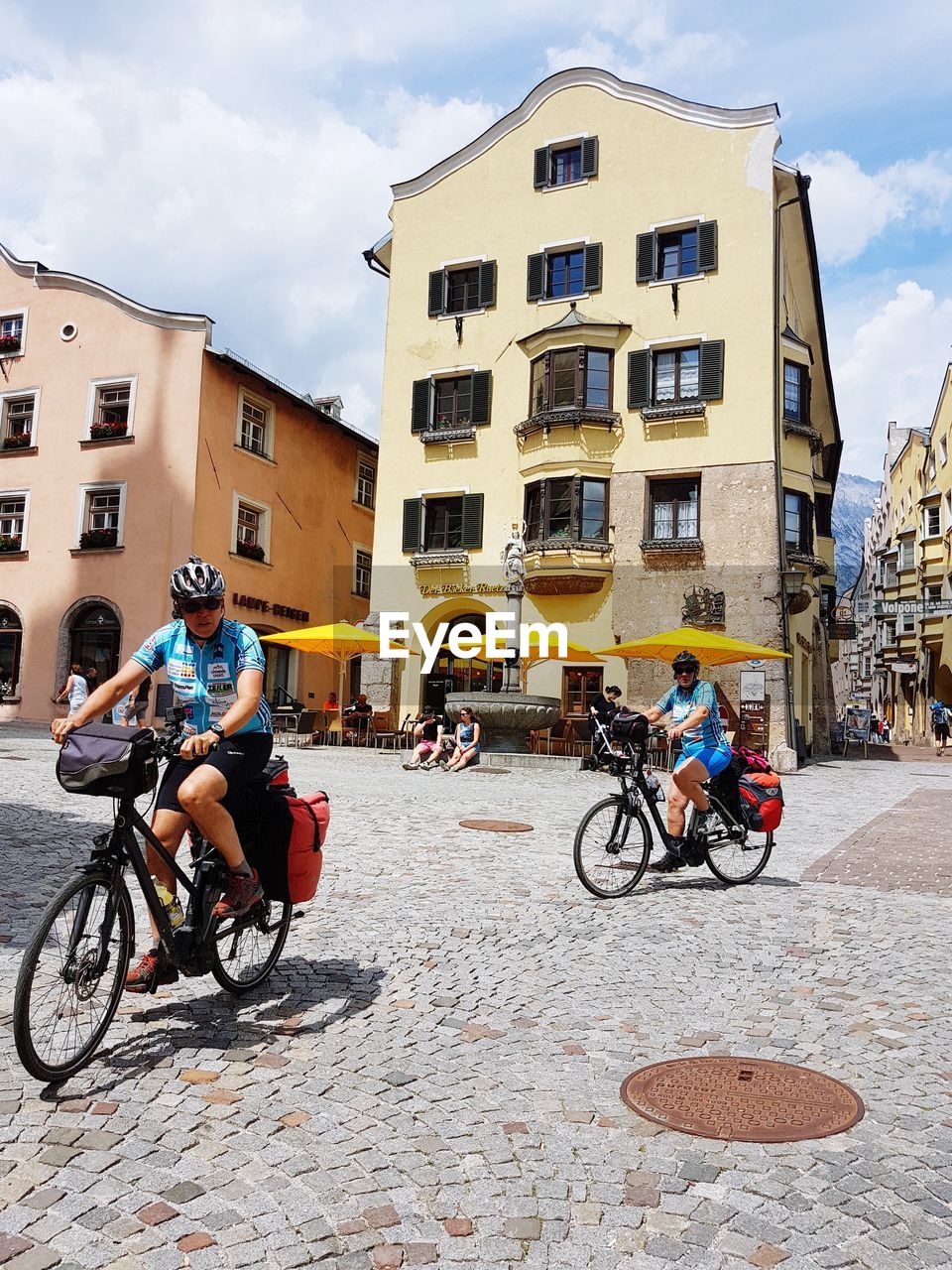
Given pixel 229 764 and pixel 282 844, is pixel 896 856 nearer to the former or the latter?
pixel 282 844

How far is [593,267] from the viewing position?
27.2 m

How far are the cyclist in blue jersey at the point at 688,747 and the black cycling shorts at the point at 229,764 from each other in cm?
402

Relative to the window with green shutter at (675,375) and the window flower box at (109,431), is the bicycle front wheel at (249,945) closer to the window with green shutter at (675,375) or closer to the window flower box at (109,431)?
the window with green shutter at (675,375)

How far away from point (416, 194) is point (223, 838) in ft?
96.7

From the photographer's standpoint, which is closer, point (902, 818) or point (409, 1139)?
point (409, 1139)

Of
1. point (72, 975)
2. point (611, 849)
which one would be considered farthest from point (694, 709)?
point (72, 975)

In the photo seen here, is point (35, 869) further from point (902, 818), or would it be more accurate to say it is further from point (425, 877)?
point (902, 818)

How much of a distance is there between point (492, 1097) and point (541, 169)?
2883 centimetres

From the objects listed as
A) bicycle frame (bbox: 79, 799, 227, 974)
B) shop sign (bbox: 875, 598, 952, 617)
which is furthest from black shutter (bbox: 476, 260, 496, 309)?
bicycle frame (bbox: 79, 799, 227, 974)

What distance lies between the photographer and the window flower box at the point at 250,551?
30.1m

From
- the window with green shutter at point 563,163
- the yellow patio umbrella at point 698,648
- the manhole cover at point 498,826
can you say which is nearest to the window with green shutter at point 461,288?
the window with green shutter at point 563,163

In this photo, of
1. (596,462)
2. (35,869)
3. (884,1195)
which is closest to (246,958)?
(884,1195)

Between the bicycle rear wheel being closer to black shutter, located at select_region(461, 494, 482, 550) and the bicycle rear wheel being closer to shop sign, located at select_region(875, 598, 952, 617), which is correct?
black shutter, located at select_region(461, 494, 482, 550)

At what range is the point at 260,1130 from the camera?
10.9 ft
